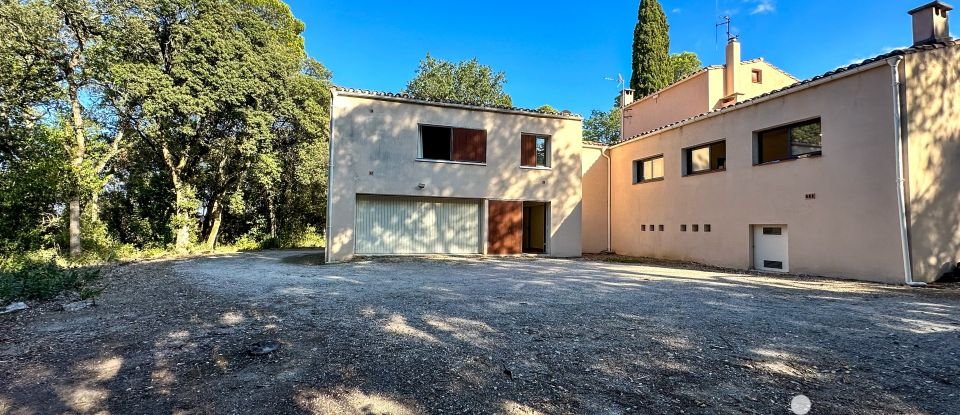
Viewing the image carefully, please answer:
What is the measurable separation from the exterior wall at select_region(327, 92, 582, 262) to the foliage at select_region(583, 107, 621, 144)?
70.1ft

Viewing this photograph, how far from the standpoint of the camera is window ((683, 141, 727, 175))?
43.8 ft

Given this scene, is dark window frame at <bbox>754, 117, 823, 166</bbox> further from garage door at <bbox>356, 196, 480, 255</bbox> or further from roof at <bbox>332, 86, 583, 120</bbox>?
garage door at <bbox>356, 196, 480, 255</bbox>

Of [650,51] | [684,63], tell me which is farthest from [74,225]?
[684,63]

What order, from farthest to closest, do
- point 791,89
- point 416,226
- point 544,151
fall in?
→ 1. point 544,151
2. point 416,226
3. point 791,89

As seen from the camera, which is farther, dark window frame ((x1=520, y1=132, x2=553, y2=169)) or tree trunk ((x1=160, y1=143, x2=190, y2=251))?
tree trunk ((x1=160, y1=143, x2=190, y2=251))

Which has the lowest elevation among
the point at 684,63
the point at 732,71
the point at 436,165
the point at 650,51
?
the point at 436,165

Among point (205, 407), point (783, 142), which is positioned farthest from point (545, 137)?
point (205, 407)

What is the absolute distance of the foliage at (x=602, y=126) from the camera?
120 feet

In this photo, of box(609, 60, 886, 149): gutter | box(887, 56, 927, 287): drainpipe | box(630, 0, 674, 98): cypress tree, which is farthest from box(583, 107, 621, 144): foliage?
box(887, 56, 927, 287): drainpipe

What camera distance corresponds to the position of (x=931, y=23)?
10.4 m

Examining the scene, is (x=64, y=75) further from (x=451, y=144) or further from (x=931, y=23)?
(x=931, y=23)

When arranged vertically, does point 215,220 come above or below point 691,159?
below

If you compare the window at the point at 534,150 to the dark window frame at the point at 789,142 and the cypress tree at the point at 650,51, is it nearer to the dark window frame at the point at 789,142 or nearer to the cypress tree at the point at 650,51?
the dark window frame at the point at 789,142

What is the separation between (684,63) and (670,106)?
15.7 metres
